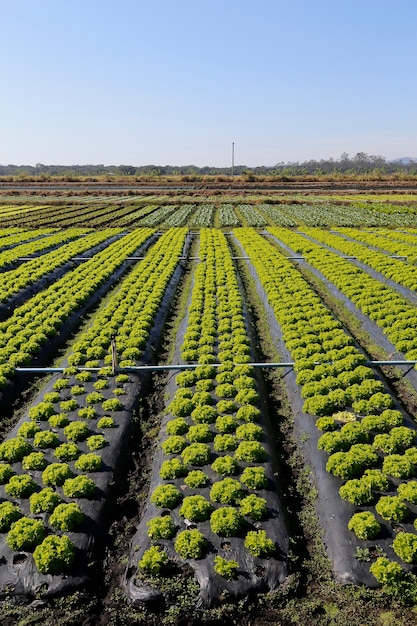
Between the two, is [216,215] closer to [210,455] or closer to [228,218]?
[228,218]

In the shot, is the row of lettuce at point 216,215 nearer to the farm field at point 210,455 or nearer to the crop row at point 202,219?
the crop row at point 202,219

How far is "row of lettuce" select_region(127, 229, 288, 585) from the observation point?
361 inches

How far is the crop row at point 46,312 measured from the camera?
18.5 meters

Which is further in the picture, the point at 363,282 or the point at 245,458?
the point at 363,282

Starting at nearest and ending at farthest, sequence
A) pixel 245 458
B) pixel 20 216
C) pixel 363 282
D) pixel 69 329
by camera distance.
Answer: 1. pixel 245 458
2. pixel 69 329
3. pixel 363 282
4. pixel 20 216

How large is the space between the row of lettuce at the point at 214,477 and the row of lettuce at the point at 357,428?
6.07ft

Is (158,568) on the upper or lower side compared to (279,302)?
lower

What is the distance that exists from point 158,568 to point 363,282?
2215cm

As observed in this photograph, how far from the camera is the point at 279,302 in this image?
78.1 ft


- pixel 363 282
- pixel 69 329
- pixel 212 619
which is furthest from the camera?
pixel 363 282

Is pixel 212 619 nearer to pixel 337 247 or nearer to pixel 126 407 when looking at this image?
pixel 126 407

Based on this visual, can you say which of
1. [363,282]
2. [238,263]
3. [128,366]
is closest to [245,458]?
[128,366]

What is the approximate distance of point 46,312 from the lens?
22.7m

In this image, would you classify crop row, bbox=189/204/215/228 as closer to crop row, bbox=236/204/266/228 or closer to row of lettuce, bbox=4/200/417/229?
row of lettuce, bbox=4/200/417/229
